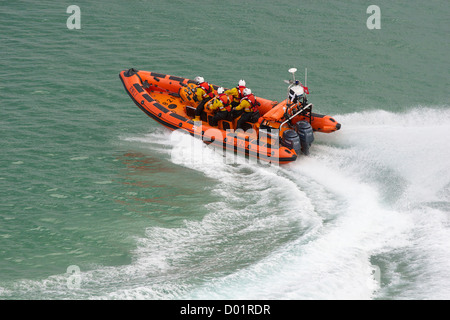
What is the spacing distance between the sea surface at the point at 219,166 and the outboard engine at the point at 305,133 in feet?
1.38

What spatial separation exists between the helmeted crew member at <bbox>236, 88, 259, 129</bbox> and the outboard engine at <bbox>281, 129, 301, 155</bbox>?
920mm

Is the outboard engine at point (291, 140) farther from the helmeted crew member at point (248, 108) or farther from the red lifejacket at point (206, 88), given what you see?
the red lifejacket at point (206, 88)

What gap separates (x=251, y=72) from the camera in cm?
1609

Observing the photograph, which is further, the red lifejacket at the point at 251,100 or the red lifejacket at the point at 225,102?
the red lifejacket at the point at 225,102

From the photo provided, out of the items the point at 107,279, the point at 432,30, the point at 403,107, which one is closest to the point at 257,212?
the point at 107,279

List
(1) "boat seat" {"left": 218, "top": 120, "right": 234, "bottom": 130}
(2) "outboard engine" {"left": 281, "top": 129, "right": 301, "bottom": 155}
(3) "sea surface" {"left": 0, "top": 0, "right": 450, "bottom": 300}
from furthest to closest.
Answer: (1) "boat seat" {"left": 218, "top": 120, "right": 234, "bottom": 130}, (2) "outboard engine" {"left": 281, "top": 129, "right": 301, "bottom": 155}, (3) "sea surface" {"left": 0, "top": 0, "right": 450, "bottom": 300}

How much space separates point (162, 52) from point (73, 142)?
213 inches

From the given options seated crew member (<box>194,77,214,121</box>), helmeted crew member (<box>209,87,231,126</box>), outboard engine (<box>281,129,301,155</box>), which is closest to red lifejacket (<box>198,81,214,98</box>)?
seated crew member (<box>194,77,214,121</box>)

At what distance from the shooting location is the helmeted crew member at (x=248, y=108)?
40.0 feet

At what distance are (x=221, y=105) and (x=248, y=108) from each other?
1.99 ft

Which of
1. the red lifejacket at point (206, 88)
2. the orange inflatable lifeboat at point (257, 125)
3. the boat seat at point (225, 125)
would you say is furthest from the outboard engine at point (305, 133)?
the red lifejacket at point (206, 88)

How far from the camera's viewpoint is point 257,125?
1232cm

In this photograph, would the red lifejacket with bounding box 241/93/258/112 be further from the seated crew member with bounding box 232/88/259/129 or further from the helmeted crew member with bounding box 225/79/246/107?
the helmeted crew member with bounding box 225/79/246/107

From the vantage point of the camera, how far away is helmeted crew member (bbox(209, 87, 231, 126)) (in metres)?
12.3
